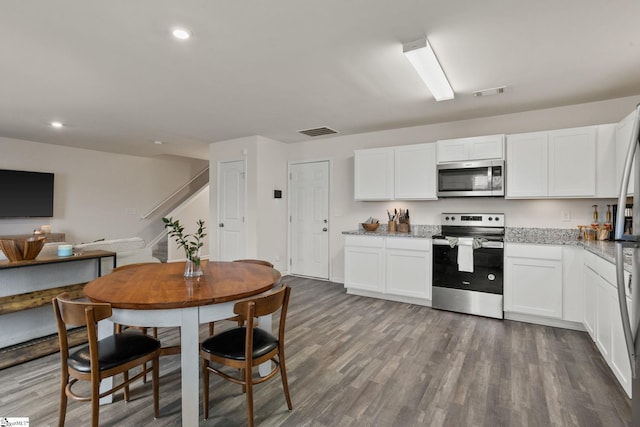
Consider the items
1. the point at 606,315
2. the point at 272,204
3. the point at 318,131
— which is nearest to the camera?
the point at 606,315

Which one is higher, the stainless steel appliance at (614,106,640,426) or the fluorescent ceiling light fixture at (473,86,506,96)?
the fluorescent ceiling light fixture at (473,86,506,96)

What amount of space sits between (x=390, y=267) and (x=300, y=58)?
2.85 m

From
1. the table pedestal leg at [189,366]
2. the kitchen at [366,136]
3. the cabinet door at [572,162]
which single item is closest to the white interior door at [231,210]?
the kitchen at [366,136]

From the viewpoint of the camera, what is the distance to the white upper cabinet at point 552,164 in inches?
132

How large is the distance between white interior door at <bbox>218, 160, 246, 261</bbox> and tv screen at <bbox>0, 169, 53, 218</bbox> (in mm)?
3309

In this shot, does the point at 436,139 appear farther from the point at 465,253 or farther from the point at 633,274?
the point at 633,274

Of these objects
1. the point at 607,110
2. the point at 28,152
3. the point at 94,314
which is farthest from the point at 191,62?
the point at 28,152

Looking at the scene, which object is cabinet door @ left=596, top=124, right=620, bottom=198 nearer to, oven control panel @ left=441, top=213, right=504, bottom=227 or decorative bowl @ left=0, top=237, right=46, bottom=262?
oven control panel @ left=441, top=213, right=504, bottom=227

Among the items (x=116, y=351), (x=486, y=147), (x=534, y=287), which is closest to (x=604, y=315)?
(x=534, y=287)

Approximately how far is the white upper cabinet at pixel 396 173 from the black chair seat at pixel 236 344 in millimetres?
3059

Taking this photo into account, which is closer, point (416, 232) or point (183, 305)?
point (183, 305)

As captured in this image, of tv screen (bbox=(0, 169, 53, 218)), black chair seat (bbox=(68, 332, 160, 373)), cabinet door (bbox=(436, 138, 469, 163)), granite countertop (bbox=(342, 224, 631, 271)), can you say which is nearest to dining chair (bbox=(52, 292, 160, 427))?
black chair seat (bbox=(68, 332, 160, 373))

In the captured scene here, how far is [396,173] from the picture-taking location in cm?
452

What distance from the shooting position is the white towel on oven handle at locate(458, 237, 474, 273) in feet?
12.2
